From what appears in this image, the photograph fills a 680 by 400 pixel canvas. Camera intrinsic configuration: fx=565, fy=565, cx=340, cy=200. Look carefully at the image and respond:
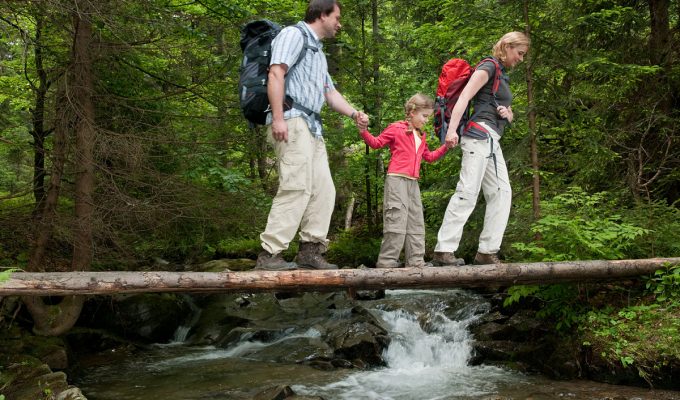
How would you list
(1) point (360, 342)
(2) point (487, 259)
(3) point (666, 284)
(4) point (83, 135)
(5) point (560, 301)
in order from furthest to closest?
(1) point (360, 342) → (5) point (560, 301) → (4) point (83, 135) → (3) point (666, 284) → (2) point (487, 259)

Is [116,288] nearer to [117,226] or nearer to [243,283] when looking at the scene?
[243,283]

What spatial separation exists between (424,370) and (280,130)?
580 cm

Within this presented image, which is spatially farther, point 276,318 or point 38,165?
point 276,318

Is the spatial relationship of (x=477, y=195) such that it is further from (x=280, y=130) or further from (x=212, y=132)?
(x=212, y=132)

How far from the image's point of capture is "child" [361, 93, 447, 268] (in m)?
6.14

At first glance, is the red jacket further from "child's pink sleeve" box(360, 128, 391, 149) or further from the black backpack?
the black backpack

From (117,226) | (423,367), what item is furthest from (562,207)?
(117,226)

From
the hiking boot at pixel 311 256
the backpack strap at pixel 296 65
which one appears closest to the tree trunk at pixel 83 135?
the hiking boot at pixel 311 256

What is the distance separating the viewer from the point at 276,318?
1225cm

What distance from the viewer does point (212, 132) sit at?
1012 centimetres

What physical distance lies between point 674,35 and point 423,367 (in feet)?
24.7

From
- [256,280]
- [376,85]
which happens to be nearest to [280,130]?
[256,280]

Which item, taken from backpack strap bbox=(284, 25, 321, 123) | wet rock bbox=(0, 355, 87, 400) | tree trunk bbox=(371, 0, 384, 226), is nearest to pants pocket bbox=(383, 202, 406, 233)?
backpack strap bbox=(284, 25, 321, 123)

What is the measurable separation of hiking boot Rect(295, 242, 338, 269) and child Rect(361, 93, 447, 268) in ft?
2.48
